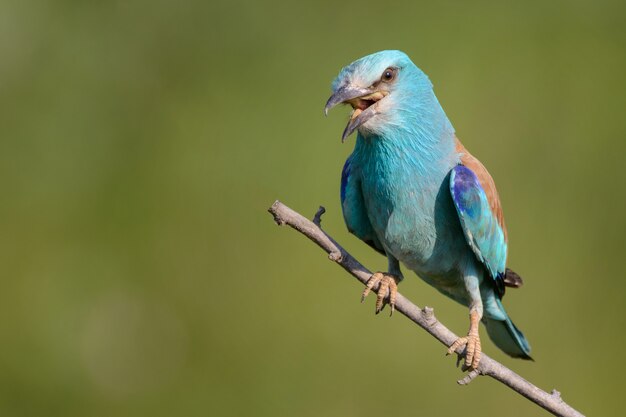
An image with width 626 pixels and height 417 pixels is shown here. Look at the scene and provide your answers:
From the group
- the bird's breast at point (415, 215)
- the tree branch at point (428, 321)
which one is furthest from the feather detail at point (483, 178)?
the tree branch at point (428, 321)

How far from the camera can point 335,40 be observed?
5.93 metres

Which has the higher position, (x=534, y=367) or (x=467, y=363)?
(x=534, y=367)

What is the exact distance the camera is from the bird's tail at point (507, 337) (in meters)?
4.09

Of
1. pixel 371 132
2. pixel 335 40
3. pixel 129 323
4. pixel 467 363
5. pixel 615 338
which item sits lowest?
pixel 129 323

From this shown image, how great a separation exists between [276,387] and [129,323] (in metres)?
0.85

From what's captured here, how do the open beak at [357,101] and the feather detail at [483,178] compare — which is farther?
the feather detail at [483,178]

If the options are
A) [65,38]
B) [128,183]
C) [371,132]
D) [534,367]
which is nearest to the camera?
[371,132]

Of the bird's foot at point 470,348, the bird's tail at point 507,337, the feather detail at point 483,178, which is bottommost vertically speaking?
the bird's foot at point 470,348

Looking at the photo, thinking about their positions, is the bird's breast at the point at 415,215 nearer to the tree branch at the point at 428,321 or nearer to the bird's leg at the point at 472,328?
the bird's leg at the point at 472,328

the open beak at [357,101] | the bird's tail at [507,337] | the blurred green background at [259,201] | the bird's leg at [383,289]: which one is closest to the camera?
the open beak at [357,101]

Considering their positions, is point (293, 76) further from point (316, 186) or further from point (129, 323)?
point (129, 323)

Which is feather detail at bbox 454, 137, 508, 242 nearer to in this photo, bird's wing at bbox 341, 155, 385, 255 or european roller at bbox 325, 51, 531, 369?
european roller at bbox 325, 51, 531, 369

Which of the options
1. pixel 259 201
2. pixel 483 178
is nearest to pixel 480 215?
pixel 483 178

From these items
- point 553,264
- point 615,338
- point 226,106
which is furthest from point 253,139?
point 615,338
